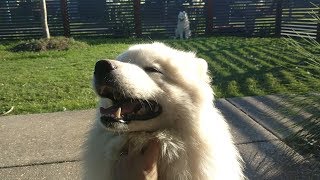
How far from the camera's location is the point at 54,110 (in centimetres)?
584

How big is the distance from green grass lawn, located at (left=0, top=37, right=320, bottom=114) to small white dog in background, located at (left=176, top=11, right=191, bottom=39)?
9.28ft

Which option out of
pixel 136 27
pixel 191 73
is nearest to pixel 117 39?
pixel 136 27

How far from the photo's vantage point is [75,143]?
4.50 meters

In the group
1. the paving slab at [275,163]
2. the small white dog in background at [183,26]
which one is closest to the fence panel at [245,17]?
the small white dog in background at [183,26]

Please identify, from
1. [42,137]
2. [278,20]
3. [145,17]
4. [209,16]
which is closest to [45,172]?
[42,137]

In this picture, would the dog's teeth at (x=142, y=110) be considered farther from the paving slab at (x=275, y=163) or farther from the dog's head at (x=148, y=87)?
the paving slab at (x=275, y=163)

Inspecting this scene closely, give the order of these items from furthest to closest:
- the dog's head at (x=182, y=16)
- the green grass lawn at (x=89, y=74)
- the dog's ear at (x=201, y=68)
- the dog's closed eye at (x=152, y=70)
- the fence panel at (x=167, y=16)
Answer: the fence panel at (x=167, y=16) < the dog's head at (x=182, y=16) < the green grass lawn at (x=89, y=74) < the dog's ear at (x=201, y=68) < the dog's closed eye at (x=152, y=70)

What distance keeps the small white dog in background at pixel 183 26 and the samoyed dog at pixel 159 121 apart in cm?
1242

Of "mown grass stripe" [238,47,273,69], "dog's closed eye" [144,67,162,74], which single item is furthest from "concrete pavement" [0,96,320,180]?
"mown grass stripe" [238,47,273,69]

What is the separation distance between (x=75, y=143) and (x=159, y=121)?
92.2 inches

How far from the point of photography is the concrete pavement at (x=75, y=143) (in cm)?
372

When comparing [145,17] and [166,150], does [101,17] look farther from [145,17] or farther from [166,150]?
[166,150]

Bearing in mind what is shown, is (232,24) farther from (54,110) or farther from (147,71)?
(147,71)

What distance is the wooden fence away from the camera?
49.9ft
